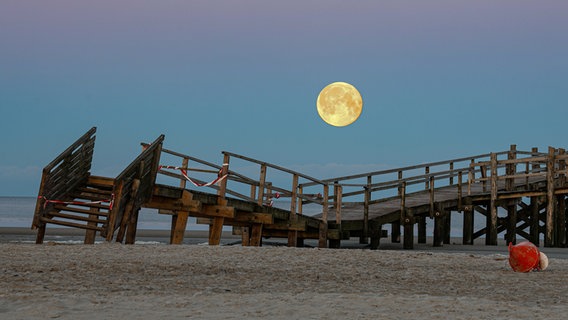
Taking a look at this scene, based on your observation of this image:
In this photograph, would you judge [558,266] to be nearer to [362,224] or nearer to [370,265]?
[370,265]

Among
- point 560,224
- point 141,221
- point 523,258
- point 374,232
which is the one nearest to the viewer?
point 523,258

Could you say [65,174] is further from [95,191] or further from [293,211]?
[293,211]

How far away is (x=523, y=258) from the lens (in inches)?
434

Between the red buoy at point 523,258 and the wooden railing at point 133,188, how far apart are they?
23.5ft

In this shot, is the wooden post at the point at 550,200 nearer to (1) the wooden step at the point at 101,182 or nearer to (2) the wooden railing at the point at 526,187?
(2) the wooden railing at the point at 526,187

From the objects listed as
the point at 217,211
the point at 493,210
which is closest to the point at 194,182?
the point at 217,211

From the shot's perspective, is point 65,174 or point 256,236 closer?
point 65,174

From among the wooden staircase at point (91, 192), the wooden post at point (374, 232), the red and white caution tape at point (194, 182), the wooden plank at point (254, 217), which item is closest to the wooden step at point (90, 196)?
the wooden staircase at point (91, 192)

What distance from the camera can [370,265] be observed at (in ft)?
37.6

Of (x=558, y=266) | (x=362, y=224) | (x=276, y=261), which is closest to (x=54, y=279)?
(x=276, y=261)

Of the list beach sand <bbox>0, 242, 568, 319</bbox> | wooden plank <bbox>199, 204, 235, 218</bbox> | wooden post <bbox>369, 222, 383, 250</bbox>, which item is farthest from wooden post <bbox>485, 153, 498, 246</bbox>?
beach sand <bbox>0, 242, 568, 319</bbox>

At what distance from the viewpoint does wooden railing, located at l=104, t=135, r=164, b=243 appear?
558 inches

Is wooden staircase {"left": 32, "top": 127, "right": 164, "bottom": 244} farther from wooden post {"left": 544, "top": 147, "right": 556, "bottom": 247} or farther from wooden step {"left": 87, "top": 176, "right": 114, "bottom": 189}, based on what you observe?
wooden post {"left": 544, "top": 147, "right": 556, "bottom": 247}

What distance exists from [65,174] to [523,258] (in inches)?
354
